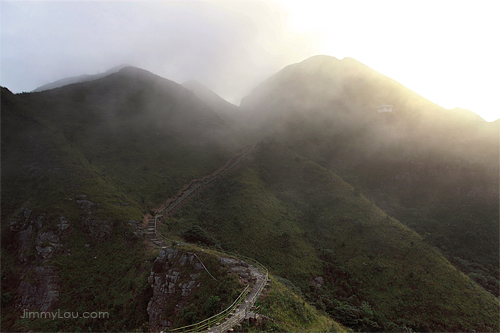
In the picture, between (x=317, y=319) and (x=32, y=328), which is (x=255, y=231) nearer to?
(x=317, y=319)

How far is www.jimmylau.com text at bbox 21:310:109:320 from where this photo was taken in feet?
64.6

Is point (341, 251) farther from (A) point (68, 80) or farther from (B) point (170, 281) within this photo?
(A) point (68, 80)

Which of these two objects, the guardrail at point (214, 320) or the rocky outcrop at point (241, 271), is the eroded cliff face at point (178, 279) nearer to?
the rocky outcrop at point (241, 271)

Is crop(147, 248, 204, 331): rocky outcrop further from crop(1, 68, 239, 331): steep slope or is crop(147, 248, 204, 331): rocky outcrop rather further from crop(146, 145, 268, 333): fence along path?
crop(146, 145, 268, 333): fence along path

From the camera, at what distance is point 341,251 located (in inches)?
1272

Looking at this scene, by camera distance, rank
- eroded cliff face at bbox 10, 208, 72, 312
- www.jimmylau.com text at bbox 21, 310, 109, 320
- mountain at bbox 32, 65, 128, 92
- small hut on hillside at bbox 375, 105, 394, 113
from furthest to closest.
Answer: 1. mountain at bbox 32, 65, 128, 92
2. small hut on hillside at bbox 375, 105, 394, 113
3. eroded cliff face at bbox 10, 208, 72, 312
4. www.jimmylau.com text at bbox 21, 310, 109, 320

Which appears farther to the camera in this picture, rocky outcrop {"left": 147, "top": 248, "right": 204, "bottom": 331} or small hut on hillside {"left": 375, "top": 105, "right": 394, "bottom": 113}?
small hut on hillside {"left": 375, "top": 105, "right": 394, "bottom": 113}

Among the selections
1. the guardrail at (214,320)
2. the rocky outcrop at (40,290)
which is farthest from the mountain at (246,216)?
the guardrail at (214,320)

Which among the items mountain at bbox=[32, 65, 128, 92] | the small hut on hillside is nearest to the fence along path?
the small hut on hillside

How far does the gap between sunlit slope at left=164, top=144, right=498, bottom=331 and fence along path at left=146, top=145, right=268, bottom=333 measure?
265 cm

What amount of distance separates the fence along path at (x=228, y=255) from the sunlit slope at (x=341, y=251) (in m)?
2.65

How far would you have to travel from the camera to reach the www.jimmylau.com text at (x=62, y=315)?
19.7 m

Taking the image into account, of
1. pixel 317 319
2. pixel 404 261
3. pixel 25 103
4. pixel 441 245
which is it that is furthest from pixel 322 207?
pixel 25 103

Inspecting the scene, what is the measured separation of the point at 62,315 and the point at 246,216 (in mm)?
25166
